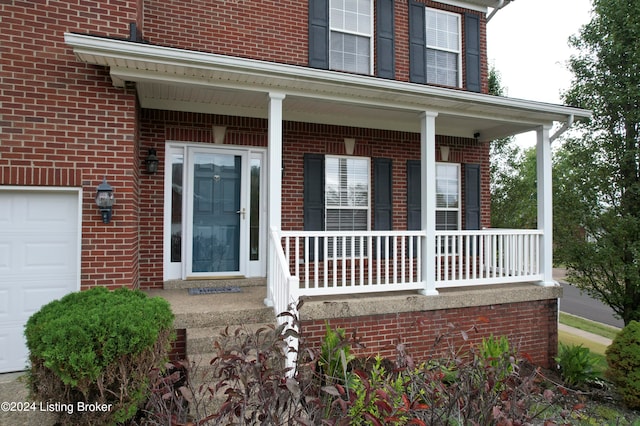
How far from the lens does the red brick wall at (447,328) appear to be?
489 cm

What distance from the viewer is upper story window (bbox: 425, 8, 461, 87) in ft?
24.7

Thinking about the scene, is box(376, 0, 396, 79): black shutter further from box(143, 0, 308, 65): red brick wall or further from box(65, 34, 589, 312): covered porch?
box(143, 0, 308, 65): red brick wall

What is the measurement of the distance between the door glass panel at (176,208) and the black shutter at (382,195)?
10.6 ft

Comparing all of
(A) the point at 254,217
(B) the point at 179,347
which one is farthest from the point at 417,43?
(B) the point at 179,347

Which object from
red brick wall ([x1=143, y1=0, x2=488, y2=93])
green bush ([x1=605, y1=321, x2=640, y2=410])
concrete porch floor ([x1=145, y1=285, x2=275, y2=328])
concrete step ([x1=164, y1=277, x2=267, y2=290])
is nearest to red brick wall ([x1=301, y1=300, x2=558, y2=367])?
concrete porch floor ([x1=145, y1=285, x2=275, y2=328])

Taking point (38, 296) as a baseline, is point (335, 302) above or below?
below

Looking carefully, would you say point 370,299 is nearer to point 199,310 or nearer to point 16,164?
point 199,310

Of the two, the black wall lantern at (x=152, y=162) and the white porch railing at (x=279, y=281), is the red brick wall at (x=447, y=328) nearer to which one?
the white porch railing at (x=279, y=281)

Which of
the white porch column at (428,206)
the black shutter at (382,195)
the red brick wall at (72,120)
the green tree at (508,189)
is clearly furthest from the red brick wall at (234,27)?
the green tree at (508,189)

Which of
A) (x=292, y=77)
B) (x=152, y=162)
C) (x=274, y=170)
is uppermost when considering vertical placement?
(x=292, y=77)

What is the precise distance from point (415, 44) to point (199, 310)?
20.1 feet

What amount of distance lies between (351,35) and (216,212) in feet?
13.1

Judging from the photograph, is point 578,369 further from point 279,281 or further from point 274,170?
point 274,170

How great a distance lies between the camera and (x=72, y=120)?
4312 mm
